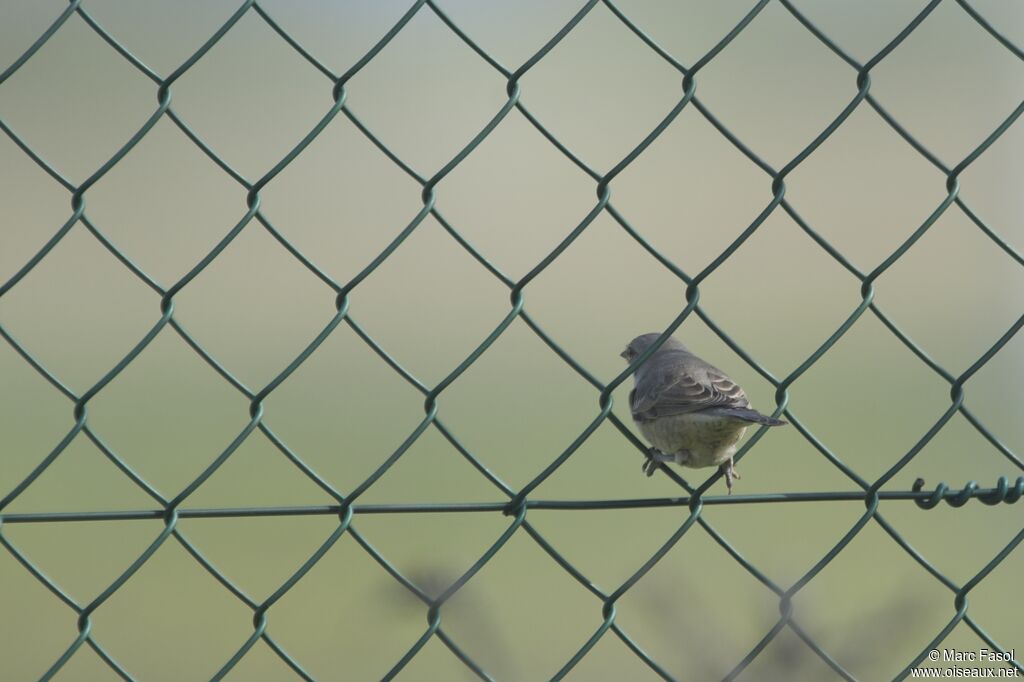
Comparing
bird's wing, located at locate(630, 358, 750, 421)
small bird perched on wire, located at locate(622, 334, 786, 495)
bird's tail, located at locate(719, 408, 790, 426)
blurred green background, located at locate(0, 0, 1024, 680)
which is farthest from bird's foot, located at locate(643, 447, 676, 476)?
blurred green background, located at locate(0, 0, 1024, 680)

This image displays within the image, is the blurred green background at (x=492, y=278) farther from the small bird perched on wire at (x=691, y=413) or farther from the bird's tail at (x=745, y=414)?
the bird's tail at (x=745, y=414)

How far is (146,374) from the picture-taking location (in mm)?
19766

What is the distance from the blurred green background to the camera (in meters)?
12.8

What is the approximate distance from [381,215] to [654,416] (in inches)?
552

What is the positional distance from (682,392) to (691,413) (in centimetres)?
20

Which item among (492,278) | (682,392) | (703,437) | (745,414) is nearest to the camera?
(745,414)

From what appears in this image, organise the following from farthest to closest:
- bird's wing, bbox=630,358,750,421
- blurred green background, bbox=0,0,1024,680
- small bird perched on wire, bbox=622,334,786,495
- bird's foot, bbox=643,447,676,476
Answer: blurred green background, bbox=0,0,1024,680, bird's wing, bbox=630,358,750,421, small bird perched on wire, bbox=622,334,786,495, bird's foot, bbox=643,447,676,476

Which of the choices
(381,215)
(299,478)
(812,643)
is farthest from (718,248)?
(812,643)

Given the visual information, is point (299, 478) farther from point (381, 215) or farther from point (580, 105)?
point (580, 105)

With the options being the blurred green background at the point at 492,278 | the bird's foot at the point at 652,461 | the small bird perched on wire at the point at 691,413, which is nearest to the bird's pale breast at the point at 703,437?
the small bird perched on wire at the point at 691,413

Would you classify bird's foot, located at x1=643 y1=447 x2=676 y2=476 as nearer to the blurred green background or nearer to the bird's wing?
the bird's wing

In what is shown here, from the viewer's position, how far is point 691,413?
4.27 m

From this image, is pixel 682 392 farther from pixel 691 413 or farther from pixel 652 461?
pixel 652 461

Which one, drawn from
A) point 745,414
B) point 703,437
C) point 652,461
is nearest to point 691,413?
point 703,437
